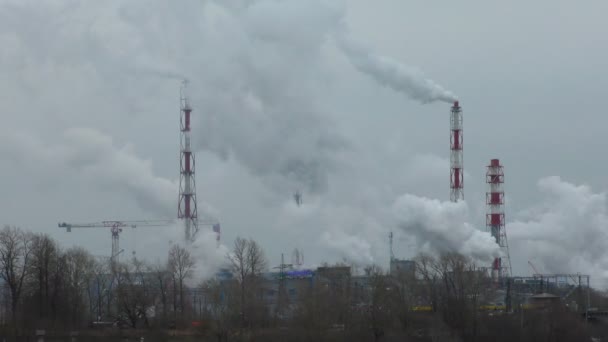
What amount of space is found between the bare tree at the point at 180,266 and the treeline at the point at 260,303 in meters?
0.14

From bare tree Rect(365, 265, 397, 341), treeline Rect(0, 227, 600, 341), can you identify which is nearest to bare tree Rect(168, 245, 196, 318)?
treeline Rect(0, 227, 600, 341)

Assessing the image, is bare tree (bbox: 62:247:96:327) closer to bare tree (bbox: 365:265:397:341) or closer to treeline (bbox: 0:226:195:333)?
treeline (bbox: 0:226:195:333)

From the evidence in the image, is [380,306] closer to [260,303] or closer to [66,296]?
[260,303]

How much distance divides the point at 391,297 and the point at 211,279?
31.6 metres

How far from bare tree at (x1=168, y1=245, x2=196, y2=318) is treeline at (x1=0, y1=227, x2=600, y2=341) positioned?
0.46 feet

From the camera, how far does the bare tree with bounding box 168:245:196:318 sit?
3622 inches

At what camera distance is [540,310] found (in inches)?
3093

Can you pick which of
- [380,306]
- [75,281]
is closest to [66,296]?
[75,281]

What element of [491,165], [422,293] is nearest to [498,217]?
[491,165]

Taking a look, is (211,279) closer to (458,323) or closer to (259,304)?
(259,304)

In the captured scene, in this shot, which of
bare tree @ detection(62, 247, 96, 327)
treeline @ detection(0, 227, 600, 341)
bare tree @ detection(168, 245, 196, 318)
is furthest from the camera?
bare tree @ detection(168, 245, 196, 318)

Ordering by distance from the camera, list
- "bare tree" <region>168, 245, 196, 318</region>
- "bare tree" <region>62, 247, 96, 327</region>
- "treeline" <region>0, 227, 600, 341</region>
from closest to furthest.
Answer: "treeline" <region>0, 227, 600, 341</region> < "bare tree" <region>62, 247, 96, 327</region> < "bare tree" <region>168, 245, 196, 318</region>

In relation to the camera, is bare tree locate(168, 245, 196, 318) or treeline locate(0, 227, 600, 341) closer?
treeline locate(0, 227, 600, 341)

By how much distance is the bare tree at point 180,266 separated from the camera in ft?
302
